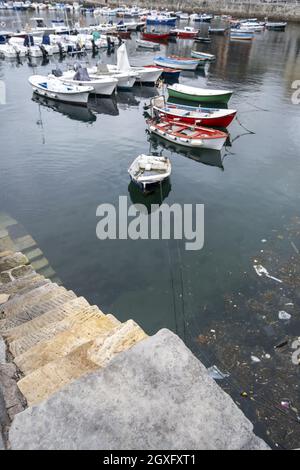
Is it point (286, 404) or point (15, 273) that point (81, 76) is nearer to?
point (15, 273)

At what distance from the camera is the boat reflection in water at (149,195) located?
17.4m

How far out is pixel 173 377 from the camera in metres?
3.29

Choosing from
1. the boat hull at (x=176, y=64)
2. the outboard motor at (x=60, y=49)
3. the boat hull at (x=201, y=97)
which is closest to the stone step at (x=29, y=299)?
the boat hull at (x=201, y=97)

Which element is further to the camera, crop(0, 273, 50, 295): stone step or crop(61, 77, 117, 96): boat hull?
crop(61, 77, 117, 96): boat hull

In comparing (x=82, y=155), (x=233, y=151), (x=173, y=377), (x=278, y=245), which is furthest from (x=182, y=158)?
(x=173, y=377)

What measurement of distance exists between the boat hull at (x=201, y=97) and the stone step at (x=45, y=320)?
2709cm

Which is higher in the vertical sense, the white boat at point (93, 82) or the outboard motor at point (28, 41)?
the outboard motor at point (28, 41)

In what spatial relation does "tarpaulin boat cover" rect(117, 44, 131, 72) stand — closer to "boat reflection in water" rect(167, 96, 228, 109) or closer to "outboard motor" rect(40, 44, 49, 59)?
"boat reflection in water" rect(167, 96, 228, 109)

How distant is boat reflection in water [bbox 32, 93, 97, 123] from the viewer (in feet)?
95.2

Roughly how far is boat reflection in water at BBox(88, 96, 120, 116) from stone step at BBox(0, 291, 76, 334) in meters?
24.6

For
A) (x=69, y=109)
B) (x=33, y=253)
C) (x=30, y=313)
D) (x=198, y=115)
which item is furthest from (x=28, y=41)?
(x=30, y=313)

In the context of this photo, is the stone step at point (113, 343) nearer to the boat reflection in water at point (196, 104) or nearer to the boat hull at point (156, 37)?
the boat reflection in water at point (196, 104)

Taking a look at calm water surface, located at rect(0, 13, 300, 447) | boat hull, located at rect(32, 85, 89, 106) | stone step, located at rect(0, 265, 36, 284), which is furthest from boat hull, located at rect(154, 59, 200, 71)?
stone step, located at rect(0, 265, 36, 284)

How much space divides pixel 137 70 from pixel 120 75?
142 inches
